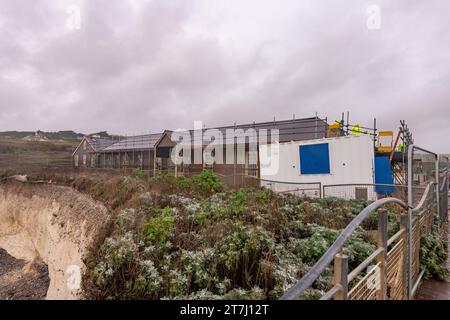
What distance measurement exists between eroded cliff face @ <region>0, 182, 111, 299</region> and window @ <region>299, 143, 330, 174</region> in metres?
8.92

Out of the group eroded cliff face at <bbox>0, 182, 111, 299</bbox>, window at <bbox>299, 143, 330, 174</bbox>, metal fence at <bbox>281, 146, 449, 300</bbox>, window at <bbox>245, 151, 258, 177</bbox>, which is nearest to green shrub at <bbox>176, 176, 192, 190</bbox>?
eroded cliff face at <bbox>0, 182, 111, 299</bbox>

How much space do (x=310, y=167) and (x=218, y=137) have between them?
8851 mm

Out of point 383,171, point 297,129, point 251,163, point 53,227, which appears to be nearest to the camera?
point 383,171

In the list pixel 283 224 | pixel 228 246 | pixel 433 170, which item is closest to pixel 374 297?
pixel 228 246

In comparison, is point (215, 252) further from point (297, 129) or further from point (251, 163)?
point (297, 129)

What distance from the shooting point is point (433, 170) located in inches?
211

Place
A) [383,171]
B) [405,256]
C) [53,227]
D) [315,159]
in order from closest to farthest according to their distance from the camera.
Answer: [405,256] → [383,171] → [315,159] → [53,227]

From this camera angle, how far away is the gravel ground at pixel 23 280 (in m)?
10.3

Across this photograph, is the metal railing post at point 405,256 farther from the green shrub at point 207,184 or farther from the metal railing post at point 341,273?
the green shrub at point 207,184

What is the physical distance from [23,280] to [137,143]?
57.9ft

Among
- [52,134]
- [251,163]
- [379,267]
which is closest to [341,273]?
[379,267]

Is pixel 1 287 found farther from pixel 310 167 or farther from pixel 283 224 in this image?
pixel 310 167

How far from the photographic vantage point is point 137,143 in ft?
89.8

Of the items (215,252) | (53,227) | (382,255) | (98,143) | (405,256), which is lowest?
(53,227)
